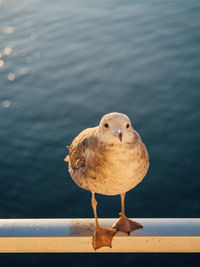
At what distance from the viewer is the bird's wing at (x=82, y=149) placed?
3392mm

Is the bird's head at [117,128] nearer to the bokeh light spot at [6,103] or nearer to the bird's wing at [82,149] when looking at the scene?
the bird's wing at [82,149]

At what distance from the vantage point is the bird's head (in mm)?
2912

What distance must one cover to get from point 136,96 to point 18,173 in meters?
5.01

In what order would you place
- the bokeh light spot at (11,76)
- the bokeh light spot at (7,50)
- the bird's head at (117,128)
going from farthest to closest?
1. the bokeh light spot at (7,50)
2. the bokeh light spot at (11,76)
3. the bird's head at (117,128)

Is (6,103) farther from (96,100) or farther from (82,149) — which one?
(82,149)

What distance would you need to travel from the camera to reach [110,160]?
10.1 ft

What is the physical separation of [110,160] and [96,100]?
9.93 m

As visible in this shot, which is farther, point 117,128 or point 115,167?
point 115,167

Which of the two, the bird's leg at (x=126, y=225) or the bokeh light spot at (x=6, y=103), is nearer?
the bird's leg at (x=126, y=225)

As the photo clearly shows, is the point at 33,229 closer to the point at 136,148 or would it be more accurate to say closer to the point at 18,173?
the point at 136,148

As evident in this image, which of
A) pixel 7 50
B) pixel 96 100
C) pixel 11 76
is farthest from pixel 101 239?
pixel 7 50

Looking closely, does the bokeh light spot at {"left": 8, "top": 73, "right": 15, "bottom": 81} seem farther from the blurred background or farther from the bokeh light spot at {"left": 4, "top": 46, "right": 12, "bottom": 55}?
the bokeh light spot at {"left": 4, "top": 46, "right": 12, "bottom": 55}

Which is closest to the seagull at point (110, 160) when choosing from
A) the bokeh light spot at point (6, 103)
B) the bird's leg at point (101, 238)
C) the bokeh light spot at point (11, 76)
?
the bird's leg at point (101, 238)
